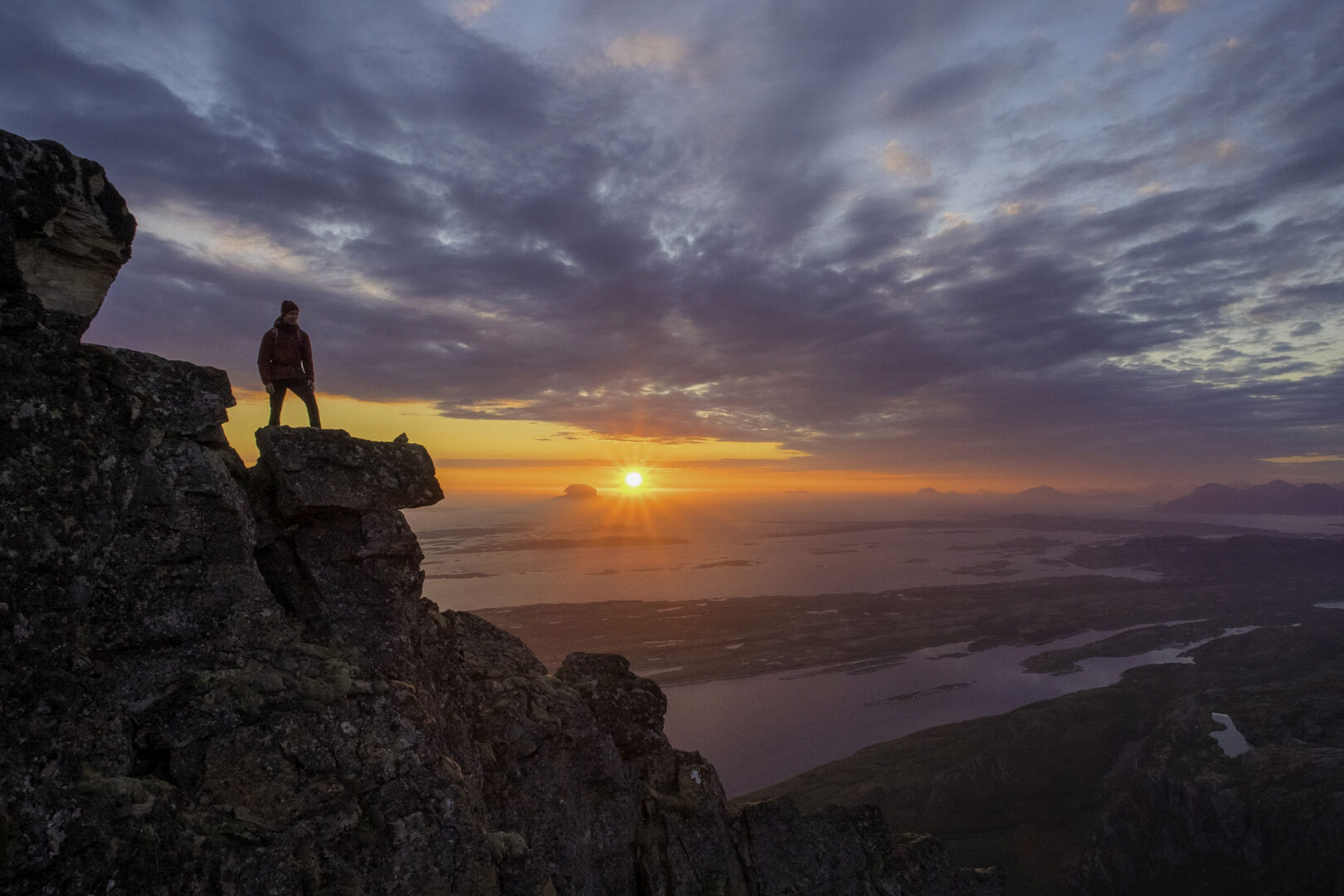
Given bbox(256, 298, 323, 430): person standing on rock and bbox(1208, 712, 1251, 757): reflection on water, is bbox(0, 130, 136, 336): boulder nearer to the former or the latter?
bbox(256, 298, 323, 430): person standing on rock

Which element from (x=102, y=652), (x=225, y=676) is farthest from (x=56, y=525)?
(x=225, y=676)

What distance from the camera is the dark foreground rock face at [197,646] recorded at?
8.60 m

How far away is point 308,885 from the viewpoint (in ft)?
32.6

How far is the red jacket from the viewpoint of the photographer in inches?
600

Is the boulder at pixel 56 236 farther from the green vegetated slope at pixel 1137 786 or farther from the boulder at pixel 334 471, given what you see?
the green vegetated slope at pixel 1137 786

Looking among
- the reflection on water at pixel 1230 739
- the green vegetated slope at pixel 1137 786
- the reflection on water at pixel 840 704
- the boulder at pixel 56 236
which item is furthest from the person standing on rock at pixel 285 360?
the reflection on water at pixel 1230 739

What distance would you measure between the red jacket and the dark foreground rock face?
7.57ft

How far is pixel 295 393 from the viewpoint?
15953mm

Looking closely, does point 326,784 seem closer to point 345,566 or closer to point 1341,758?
point 345,566

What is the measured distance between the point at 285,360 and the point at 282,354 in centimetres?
15

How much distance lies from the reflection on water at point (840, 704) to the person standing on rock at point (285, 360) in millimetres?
88680

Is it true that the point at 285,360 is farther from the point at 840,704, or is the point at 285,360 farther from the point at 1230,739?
the point at 840,704

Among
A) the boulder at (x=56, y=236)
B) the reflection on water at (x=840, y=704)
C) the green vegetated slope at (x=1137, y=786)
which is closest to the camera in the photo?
the boulder at (x=56, y=236)

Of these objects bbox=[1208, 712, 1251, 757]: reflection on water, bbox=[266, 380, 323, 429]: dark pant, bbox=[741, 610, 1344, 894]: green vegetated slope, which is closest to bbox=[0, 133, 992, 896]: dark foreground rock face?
bbox=[266, 380, 323, 429]: dark pant
